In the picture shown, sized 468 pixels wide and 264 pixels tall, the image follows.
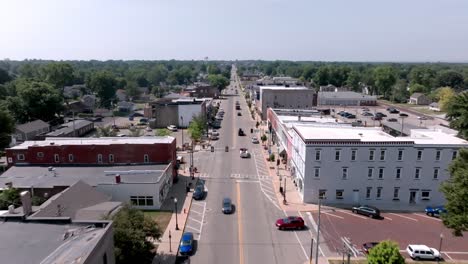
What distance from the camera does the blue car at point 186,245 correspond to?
30953 millimetres

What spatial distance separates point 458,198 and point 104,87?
115 meters

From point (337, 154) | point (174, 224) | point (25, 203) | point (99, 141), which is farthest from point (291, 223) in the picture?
point (99, 141)

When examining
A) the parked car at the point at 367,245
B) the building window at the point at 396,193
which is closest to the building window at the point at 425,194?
the building window at the point at 396,193

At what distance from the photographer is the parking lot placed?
33219 mm

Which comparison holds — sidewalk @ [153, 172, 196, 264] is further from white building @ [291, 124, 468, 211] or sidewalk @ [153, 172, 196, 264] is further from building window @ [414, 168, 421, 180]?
building window @ [414, 168, 421, 180]

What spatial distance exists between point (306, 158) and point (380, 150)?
8.74 metres

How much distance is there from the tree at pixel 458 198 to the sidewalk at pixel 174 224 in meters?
23.2

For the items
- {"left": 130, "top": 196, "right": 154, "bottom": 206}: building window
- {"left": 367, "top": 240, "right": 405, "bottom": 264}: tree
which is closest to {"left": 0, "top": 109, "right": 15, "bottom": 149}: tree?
{"left": 130, "top": 196, "right": 154, "bottom": 206}: building window

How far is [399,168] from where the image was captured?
140ft

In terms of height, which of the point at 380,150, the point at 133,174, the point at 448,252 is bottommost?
the point at 448,252

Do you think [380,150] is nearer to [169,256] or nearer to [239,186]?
[239,186]

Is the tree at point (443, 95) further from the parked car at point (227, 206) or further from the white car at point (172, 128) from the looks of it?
the parked car at point (227, 206)

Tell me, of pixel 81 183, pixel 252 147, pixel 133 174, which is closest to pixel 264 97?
pixel 252 147

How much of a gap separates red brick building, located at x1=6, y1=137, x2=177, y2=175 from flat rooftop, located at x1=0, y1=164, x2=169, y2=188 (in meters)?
1.21
